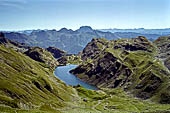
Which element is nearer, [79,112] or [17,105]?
[17,105]

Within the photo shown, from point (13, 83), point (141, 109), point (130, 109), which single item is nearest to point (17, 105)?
point (13, 83)

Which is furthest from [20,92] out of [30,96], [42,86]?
[42,86]

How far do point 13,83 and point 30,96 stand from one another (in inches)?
713

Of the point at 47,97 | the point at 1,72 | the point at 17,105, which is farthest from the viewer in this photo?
the point at 47,97

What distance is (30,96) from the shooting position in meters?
150

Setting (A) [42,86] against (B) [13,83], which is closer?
(B) [13,83]

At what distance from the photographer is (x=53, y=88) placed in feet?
653

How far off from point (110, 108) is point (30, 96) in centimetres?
8535

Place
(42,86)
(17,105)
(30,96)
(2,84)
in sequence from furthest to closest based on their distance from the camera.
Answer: (42,86) → (30,96) → (2,84) → (17,105)

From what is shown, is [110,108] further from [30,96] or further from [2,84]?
[2,84]

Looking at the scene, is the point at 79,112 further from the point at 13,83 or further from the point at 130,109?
the point at 130,109

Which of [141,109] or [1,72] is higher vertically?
[1,72]

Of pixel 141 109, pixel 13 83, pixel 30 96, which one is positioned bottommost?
pixel 141 109

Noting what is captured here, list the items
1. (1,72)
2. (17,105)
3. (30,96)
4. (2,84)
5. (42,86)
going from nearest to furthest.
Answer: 1. (17,105)
2. (2,84)
3. (30,96)
4. (1,72)
5. (42,86)
